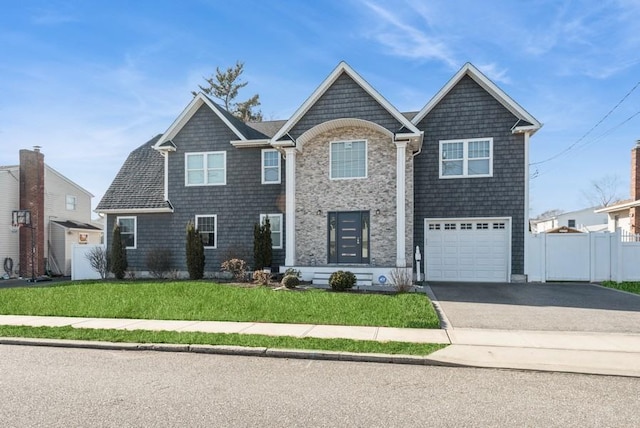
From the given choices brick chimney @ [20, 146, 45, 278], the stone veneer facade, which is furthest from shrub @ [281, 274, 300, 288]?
brick chimney @ [20, 146, 45, 278]

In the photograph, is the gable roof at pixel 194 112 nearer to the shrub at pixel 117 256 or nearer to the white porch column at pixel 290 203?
the white porch column at pixel 290 203

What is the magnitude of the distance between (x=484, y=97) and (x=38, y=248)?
2520cm

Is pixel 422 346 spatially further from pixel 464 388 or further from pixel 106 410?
pixel 106 410

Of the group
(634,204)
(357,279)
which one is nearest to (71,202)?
(357,279)

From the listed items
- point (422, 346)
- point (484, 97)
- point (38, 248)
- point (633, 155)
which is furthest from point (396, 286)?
point (38, 248)

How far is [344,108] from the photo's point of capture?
16188 mm

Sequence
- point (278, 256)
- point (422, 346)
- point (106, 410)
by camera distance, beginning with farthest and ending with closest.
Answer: point (278, 256), point (422, 346), point (106, 410)

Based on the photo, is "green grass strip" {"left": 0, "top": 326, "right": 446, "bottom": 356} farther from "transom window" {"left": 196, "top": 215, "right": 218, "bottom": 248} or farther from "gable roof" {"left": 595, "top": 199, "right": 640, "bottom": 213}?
"gable roof" {"left": 595, "top": 199, "right": 640, "bottom": 213}

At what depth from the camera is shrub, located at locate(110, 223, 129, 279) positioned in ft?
62.3

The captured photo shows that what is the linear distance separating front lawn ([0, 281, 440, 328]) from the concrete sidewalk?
0.52 meters

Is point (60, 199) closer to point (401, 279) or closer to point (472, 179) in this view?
point (401, 279)

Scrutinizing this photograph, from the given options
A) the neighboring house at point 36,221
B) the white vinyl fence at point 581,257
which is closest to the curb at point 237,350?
the white vinyl fence at point 581,257

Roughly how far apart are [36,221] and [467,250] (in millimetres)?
23936

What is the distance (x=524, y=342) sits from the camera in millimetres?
7664
